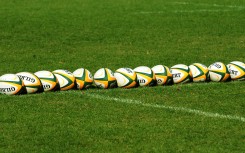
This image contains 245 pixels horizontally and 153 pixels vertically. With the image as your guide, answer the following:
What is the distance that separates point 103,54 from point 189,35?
381cm

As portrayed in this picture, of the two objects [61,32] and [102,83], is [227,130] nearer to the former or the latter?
[102,83]

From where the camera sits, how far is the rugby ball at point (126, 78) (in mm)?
11266

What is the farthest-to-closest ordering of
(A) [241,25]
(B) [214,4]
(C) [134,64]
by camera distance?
(B) [214,4]
(A) [241,25]
(C) [134,64]

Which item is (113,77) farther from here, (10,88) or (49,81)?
(10,88)

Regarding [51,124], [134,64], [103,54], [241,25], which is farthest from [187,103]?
[241,25]

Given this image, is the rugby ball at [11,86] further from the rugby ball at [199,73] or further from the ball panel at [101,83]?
the rugby ball at [199,73]

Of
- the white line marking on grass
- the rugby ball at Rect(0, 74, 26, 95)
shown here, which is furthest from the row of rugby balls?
the white line marking on grass

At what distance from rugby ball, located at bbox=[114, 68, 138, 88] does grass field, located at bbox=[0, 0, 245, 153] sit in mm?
193

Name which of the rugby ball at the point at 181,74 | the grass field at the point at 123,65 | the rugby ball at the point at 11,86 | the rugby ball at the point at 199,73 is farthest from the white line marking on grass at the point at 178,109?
the rugby ball at the point at 199,73

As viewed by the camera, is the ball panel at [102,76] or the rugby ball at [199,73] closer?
the ball panel at [102,76]

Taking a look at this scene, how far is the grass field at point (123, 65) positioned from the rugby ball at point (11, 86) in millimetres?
144

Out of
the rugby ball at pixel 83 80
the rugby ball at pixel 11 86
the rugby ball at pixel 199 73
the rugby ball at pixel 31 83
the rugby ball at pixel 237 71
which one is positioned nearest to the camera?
the rugby ball at pixel 11 86

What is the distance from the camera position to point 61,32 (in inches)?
746

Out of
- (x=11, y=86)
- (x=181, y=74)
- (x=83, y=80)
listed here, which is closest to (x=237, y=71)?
(x=181, y=74)
